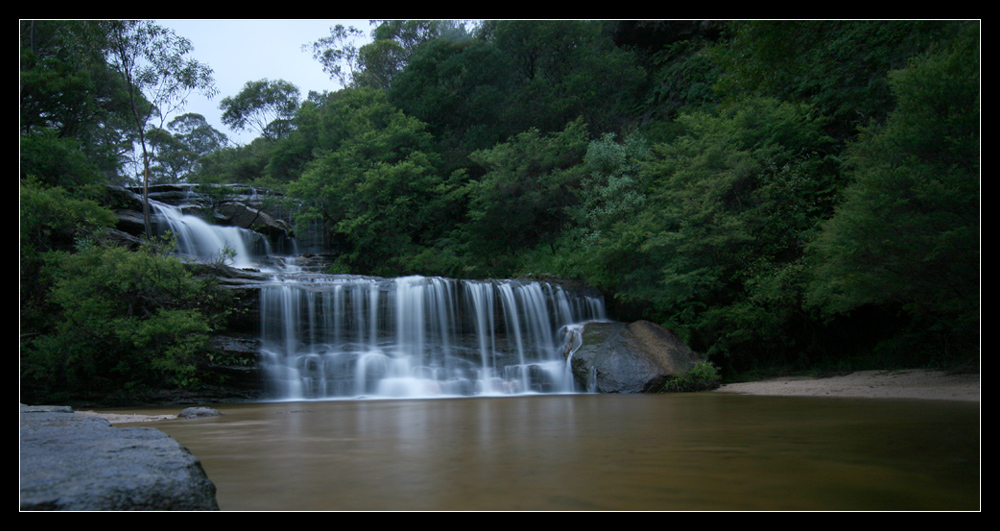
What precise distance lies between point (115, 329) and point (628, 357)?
11102 mm

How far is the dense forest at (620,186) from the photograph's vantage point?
9148 mm

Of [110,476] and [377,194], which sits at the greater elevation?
[377,194]

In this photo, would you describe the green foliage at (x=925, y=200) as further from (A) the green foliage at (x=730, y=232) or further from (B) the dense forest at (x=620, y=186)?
(A) the green foliage at (x=730, y=232)

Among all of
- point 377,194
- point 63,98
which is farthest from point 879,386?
point 63,98

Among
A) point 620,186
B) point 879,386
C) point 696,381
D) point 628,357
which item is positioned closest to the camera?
point 879,386

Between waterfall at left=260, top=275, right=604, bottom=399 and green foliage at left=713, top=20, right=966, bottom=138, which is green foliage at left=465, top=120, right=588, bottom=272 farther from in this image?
green foliage at left=713, top=20, right=966, bottom=138

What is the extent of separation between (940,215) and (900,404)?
111 inches

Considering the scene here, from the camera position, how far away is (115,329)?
38.0 feet

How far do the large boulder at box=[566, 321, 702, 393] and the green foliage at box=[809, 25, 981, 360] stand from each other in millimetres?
4600

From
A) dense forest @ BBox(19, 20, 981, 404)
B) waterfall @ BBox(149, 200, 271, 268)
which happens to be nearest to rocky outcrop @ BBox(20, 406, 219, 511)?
dense forest @ BBox(19, 20, 981, 404)

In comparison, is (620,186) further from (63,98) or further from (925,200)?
(63,98)

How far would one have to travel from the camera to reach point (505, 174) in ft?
73.6

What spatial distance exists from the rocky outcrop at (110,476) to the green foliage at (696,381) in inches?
454

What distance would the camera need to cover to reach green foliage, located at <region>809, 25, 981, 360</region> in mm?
8281
